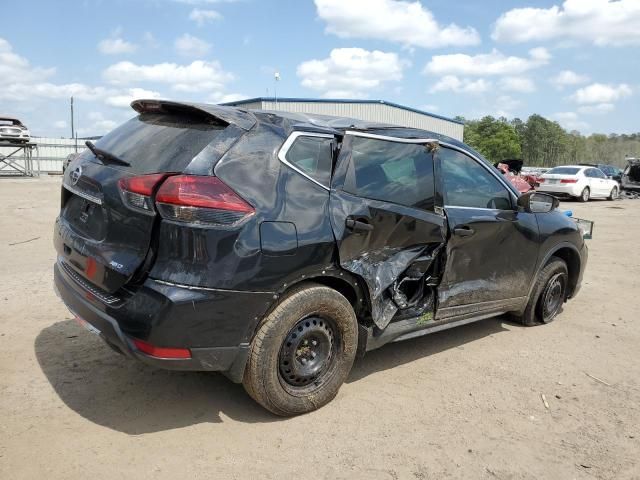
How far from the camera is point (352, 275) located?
3.36m

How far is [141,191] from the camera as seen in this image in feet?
9.25

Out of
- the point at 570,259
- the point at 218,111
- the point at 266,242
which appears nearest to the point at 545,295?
the point at 570,259

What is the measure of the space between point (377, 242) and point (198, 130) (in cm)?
135

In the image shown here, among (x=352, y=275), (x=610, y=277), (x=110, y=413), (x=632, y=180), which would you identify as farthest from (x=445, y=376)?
(x=632, y=180)

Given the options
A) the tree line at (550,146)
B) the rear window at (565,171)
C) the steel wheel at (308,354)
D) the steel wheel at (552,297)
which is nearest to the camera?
the steel wheel at (308,354)

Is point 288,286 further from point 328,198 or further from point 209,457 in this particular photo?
point 209,457

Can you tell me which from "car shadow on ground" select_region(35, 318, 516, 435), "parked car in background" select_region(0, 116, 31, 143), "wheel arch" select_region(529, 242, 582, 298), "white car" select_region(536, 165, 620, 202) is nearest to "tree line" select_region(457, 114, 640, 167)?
"white car" select_region(536, 165, 620, 202)

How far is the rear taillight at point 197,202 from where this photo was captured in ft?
8.96

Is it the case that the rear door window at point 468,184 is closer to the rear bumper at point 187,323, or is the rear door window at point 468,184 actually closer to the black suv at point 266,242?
the black suv at point 266,242

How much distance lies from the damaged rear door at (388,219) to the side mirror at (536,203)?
3.79 ft

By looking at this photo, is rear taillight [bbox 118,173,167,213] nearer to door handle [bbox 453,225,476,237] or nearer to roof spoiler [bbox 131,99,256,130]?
roof spoiler [bbox 131,99,256,130]

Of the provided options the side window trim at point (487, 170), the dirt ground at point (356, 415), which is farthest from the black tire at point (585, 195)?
the side window trim at point (487, 170)

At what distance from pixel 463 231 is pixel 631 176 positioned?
83.7 ft

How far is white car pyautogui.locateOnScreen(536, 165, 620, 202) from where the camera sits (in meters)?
21.0
